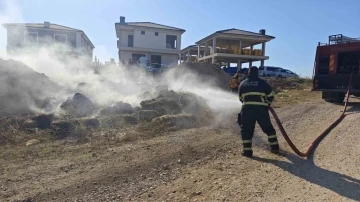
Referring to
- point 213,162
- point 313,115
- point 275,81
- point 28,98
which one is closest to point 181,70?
point 275,81

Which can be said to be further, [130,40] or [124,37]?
[130,40]

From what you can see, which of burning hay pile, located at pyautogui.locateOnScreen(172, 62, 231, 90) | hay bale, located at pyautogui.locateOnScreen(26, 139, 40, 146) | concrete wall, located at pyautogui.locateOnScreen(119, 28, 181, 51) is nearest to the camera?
hay bale, located at pyautogui.locateOnScreen(26, 139, 40, 146)

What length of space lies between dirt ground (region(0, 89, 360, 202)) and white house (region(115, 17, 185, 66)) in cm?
3190

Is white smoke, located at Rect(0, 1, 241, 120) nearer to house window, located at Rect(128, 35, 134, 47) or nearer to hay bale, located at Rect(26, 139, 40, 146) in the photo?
hay bale, located at Rect(26, 139, 40, 146)

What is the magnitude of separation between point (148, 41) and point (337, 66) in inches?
1203

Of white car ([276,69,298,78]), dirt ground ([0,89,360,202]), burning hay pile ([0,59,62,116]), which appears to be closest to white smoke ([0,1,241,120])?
burning hay pile ([0,59,62,116])

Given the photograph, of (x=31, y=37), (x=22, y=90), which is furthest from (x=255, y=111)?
(x=31, y=37)

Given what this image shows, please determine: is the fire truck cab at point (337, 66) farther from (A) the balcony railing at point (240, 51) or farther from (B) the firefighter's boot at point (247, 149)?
(A) the balcony railing at point (240, 51)

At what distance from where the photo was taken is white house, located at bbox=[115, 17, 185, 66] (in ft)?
127

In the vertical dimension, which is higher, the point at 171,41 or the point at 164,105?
the point at 171,41

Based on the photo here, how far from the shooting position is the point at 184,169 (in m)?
5.30

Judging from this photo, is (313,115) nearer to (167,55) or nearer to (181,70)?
(181,70)

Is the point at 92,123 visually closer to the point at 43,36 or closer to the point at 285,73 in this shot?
the point at 285,73

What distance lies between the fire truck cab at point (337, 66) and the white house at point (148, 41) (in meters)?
28.2
